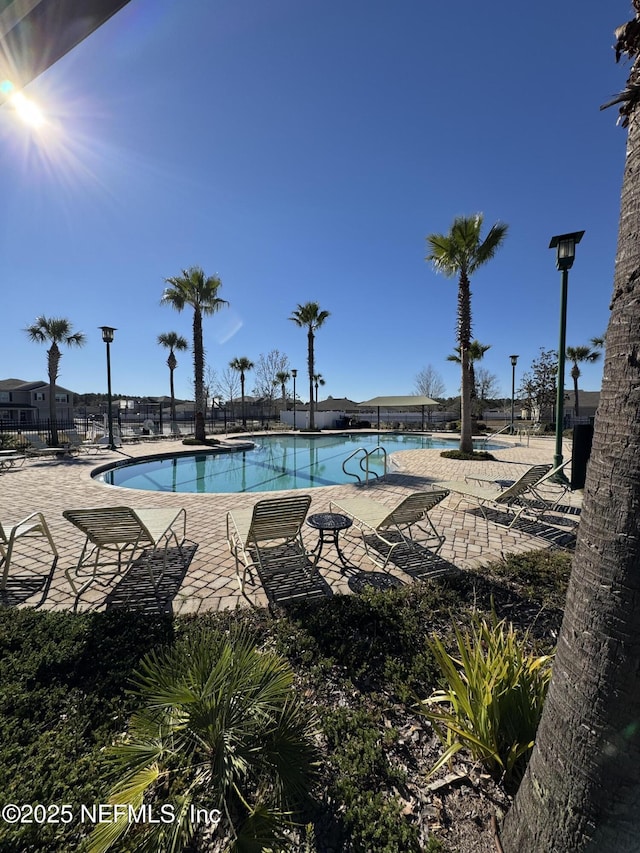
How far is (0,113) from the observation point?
3793mm

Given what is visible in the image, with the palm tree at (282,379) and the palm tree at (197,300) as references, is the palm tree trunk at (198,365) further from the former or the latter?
the palm tree at (282,379)

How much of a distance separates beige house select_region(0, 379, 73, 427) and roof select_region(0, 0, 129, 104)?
41.5 m

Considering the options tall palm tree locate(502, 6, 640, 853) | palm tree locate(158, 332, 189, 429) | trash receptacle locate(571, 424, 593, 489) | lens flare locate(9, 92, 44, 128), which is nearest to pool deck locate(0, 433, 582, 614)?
trash receptacle locate(571, 424, 593, 489)

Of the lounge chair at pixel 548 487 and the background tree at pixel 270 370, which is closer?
the lounge chair at pixel 548 487

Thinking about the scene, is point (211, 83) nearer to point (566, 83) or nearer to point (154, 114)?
point (154, 114)

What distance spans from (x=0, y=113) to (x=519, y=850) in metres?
7.22

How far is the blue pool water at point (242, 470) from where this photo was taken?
1069 cm

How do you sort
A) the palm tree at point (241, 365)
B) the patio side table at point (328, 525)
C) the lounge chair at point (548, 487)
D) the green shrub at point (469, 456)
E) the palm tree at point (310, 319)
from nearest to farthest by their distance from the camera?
the patio side table at point (328, 525) → the lounge chair at point (548, 487) → the green shrub at point (469, 456) → the palm tree at point (310, 319) → the palm tree at point (241, 365)

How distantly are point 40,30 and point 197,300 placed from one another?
15.9 metres

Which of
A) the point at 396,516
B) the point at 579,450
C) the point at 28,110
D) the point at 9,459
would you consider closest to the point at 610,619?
the point at 396,516

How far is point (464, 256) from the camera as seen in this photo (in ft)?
41.3

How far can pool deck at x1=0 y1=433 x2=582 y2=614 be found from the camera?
3691 mm

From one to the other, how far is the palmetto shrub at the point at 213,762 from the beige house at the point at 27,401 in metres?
44.6

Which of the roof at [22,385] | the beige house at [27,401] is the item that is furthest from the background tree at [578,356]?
the roof at [22,385]
